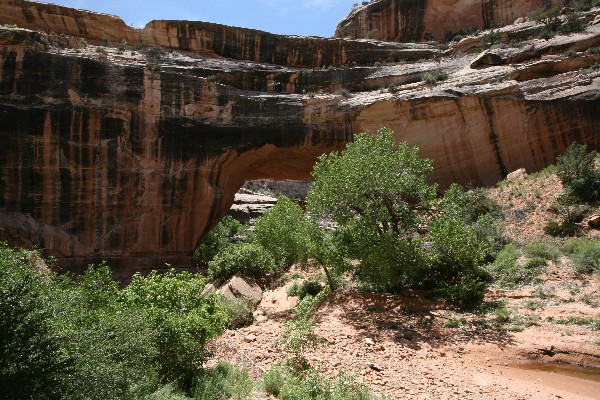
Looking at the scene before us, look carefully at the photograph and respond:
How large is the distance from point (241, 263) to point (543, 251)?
11830 mm

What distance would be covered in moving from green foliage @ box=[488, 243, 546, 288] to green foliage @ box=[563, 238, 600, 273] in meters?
1.05

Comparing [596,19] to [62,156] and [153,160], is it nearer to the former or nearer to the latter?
[153,160]

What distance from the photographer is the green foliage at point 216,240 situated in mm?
27359

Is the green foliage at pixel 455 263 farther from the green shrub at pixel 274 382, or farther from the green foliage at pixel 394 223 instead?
the green shrub at pixel 274 382

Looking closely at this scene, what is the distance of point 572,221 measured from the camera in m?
18.0

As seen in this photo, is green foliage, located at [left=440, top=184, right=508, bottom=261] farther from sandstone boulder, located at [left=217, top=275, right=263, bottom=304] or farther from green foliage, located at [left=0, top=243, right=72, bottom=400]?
green foliage, located at [left=0, top=243, right=72, bottom=400]

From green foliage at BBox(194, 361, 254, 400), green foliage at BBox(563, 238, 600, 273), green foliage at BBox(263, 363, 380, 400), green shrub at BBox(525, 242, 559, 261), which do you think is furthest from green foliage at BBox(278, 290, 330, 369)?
green foliage at BBox(563, 238, 600, 273)

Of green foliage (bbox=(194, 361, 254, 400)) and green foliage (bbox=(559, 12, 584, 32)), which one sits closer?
green foliage (bbox=(194, 361, 254, 400))

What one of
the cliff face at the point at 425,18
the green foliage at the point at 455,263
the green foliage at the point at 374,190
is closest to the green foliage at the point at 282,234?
the green foliage at the point at 374,190

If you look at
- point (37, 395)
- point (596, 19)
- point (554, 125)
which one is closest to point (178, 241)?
point (37, 395)

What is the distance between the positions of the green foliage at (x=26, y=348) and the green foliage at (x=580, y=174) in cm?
2008

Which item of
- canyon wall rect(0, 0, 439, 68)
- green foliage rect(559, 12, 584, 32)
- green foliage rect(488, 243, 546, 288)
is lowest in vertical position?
green foliage rect(488, 243, 546, 288)

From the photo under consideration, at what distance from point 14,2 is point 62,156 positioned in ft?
37.3

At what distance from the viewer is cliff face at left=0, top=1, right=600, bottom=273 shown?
21625 millimetres
